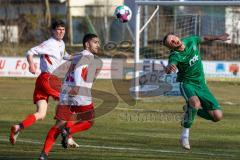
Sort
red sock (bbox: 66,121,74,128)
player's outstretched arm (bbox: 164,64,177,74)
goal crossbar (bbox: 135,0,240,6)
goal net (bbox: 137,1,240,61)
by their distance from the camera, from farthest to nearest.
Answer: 1. goal net (bbox: 137,1,240,61)
2. goal crossbar (bbox: 135,0,240,6)
3. player's outstretched arm (bbox: 164,64,177,74)
4. red sock (bbox: 66,121,74,128)

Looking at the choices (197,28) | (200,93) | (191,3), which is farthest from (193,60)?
(197,28)

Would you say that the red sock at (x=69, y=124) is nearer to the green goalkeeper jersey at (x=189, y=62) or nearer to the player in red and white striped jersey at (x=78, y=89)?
the player in red and white striped jersey at (x=78, y=89)

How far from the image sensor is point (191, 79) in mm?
12734

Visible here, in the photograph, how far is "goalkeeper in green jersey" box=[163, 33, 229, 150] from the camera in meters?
12.4

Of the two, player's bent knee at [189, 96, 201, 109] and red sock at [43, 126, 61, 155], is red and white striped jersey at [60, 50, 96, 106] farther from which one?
player's bent knee at [189, 96, 201, 109]

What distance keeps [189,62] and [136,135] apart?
296 centimetres

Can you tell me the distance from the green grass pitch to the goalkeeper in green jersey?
2.00ft

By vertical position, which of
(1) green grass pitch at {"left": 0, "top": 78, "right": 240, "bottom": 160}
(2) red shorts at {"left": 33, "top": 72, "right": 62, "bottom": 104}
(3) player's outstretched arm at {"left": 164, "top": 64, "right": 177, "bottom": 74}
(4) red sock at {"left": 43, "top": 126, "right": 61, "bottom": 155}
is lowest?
(1) green grass pitch at {"left": 0, "top": 78, "right": 240, "bottom": 160}

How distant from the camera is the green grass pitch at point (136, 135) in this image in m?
12.0

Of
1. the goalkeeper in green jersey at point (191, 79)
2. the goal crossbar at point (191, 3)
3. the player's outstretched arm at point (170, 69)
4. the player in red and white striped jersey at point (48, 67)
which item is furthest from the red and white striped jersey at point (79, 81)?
the goal crossbar at point (191, 3)

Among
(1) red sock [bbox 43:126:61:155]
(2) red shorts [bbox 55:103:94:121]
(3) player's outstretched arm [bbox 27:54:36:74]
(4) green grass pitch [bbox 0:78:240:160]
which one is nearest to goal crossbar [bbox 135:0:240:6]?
(4) green grass pitch [bbox 0:78:240:160]

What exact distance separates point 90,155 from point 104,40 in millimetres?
30018

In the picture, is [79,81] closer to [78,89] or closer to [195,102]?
[78,89]

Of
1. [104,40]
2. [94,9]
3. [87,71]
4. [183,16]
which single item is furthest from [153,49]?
[87,71]
